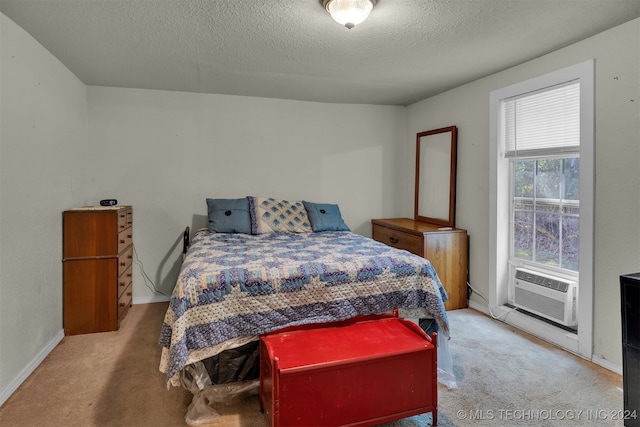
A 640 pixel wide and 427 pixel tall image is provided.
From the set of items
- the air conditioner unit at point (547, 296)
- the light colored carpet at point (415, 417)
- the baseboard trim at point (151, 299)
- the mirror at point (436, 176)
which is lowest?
the light colored carpet at point (415, 417)

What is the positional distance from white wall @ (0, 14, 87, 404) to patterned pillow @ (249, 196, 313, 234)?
1.61 metres

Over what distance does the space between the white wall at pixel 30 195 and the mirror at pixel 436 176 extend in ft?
11.7

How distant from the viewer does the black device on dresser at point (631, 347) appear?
175 cm

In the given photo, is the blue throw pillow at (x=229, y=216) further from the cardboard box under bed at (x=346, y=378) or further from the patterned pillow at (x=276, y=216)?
the cardboard box under bed at (x=346, y=378)

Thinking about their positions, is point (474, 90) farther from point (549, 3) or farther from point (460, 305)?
point (460, 305)

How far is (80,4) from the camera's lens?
6.69ft

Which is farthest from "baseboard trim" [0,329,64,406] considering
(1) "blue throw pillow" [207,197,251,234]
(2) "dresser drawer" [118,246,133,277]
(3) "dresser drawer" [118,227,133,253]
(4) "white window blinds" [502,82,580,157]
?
(4) "white window blinds" [502,82,580,157]

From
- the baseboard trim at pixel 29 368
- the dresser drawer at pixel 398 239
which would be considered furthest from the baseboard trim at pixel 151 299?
the dresser drawer at pixel 398 239

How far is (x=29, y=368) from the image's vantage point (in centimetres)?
236

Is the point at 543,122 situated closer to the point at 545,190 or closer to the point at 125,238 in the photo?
the point at 545,190

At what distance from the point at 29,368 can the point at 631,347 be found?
347 centimetres

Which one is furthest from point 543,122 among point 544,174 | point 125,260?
point 125,260

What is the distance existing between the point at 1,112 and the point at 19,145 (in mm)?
246

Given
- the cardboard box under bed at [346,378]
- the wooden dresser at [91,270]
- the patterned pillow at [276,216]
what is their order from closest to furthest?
the cardboard box under bed at [346,378], the wooden dresser at [91,270], the patterned pillow at [276,216]
